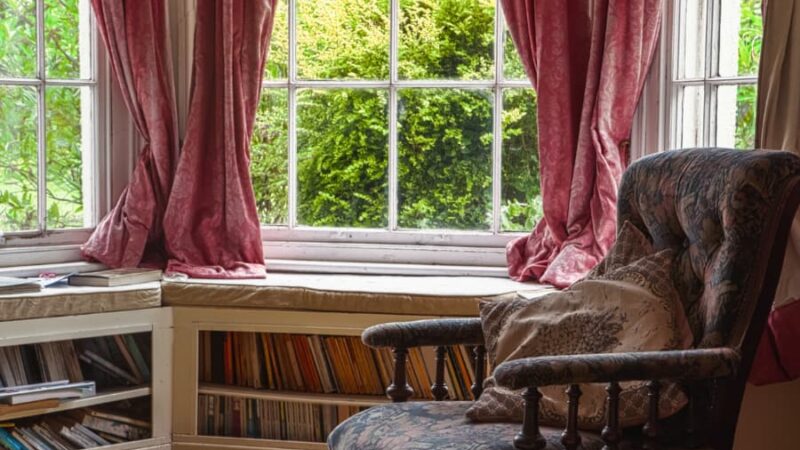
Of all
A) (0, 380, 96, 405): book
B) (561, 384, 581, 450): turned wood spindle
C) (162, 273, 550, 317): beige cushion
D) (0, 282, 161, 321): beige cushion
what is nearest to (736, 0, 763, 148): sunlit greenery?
(162, 273, 550, 317): beige cushion

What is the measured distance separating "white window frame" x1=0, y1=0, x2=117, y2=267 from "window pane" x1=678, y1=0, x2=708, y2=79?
6.21 feet

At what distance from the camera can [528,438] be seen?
205 cm

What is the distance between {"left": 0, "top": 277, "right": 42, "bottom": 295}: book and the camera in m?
3.36

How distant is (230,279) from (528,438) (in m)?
1.82

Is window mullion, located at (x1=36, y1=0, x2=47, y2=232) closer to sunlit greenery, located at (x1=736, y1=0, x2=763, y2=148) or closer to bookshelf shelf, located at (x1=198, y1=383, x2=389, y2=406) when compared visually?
bookshelf shelf, located at (x1=198, y1=383, x2=389, y2=406)

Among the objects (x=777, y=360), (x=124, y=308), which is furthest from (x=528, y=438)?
(x=124, y=308)

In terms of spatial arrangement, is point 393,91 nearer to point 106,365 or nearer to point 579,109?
point 579,109

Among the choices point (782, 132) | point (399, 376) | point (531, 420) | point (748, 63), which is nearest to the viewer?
point (531, 420)

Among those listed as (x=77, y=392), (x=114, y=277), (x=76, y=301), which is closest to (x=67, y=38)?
(x=114, y=277)

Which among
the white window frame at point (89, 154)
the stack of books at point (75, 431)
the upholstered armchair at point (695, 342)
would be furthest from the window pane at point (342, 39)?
the upholstered armchair at point (695, 342)

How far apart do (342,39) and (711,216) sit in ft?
6.34

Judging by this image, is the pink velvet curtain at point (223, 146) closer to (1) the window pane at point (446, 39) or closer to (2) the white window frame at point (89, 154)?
(2) the white window frame at point (89, 154)

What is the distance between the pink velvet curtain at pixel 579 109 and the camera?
11.2 ft

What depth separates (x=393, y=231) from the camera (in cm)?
393
